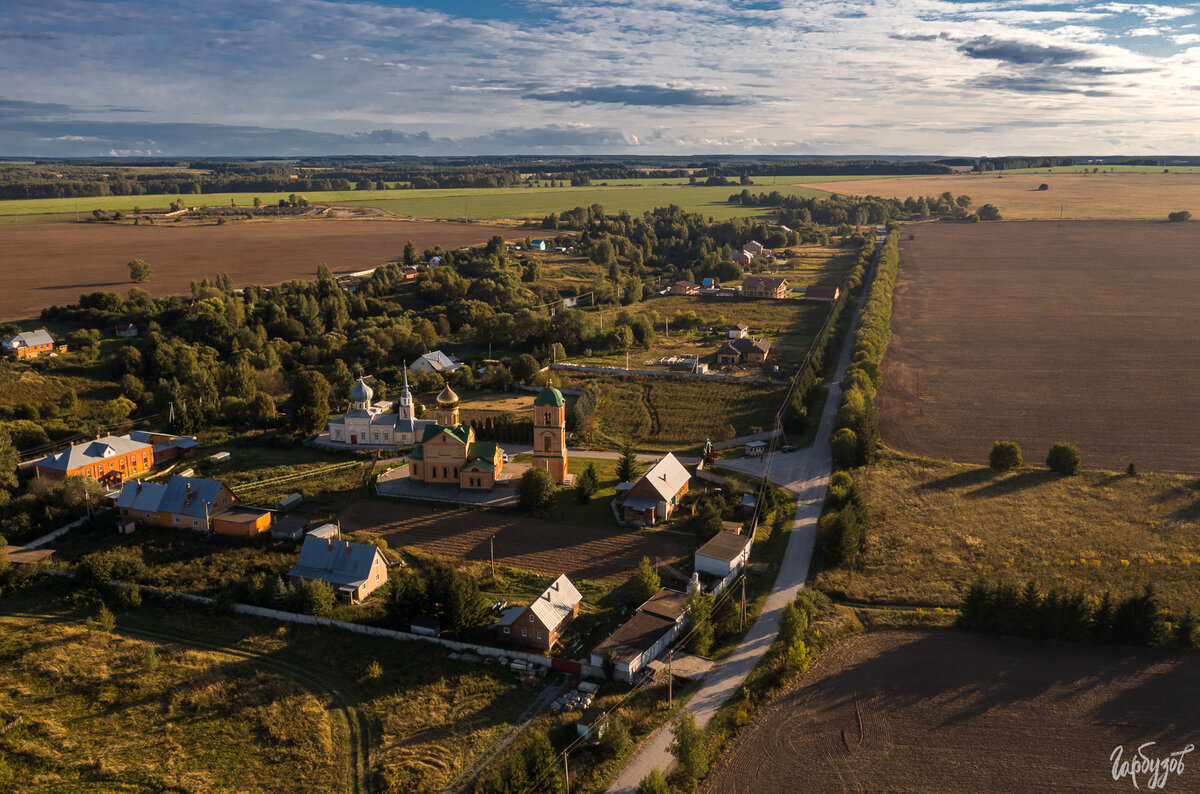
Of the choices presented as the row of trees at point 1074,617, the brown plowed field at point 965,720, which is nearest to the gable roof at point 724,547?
the brown plowed field at point 965,720

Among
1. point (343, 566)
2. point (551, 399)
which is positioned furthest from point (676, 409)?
point (343, 566)

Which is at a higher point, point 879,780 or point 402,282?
point 402,282

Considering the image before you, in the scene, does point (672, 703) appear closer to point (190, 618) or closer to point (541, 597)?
point (541, 597)

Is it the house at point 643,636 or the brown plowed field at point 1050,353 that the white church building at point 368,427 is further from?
the brown plowed field at point 1050,353

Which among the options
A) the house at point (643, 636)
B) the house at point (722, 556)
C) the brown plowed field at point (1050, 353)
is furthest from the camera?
the brown plowed field at point (1050, 353)

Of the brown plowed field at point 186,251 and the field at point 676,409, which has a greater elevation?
the brown plowed field at point 186,251

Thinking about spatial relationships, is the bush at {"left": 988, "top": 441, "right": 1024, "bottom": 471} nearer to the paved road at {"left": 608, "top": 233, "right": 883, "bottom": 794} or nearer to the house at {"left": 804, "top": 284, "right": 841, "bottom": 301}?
the paved road at {"left": 608, "top": 233, "right": 883, "bottom": 794}

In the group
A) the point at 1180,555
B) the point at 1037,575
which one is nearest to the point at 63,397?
the point at 1037,575
